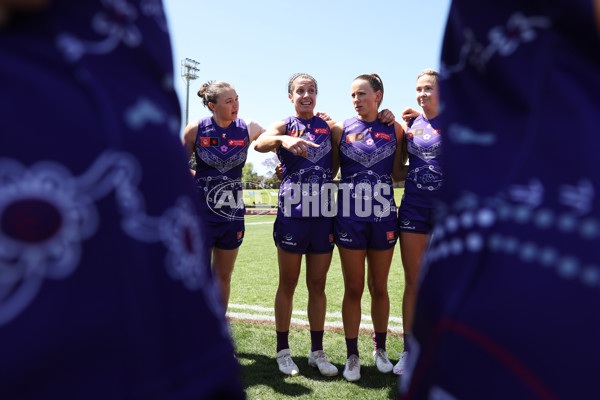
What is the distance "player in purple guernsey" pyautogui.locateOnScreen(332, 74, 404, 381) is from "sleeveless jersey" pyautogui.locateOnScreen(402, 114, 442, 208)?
0.56ft

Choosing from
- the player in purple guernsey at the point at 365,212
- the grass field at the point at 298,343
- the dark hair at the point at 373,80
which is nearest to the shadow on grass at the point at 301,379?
the grass field at the point at 298,343

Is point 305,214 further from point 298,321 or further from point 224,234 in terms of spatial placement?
point 298,321

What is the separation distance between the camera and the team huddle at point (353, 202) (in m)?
3.82

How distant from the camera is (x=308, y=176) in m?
3.91

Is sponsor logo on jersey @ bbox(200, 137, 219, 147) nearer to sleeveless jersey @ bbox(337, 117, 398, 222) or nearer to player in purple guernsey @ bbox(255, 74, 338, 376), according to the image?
player in purple guernsey @ bbox(255, 74, 338, 376)

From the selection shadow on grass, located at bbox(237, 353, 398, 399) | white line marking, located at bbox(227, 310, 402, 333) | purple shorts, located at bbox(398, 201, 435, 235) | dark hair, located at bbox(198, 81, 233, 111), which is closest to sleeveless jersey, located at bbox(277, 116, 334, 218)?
purple shorts, located at bbox(398, 201, 435, 235)

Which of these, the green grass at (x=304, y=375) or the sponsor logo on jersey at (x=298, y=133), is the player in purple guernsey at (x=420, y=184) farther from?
the sponsor logo on jersey at (x=298, y=133)

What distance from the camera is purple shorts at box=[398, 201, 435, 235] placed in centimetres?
385

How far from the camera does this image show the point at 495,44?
72 centimetres

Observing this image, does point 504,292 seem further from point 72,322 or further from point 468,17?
point 72,322

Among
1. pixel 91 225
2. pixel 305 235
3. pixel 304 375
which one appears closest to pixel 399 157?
pixel 305 235

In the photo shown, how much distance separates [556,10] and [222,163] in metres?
3.75

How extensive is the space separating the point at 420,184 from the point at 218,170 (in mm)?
1867

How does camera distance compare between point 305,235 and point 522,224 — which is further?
point 305,235
